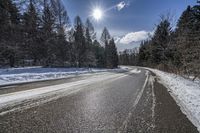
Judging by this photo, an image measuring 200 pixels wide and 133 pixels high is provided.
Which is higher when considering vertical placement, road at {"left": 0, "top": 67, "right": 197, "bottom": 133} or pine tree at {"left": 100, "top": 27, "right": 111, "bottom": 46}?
pine tree at {"left": 100, "top": 27, "right": 111, "bottom": 46}

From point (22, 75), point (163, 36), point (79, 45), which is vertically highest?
point (163, 36)

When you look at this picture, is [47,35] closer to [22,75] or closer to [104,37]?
[22,75]

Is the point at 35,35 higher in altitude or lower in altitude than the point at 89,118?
higher

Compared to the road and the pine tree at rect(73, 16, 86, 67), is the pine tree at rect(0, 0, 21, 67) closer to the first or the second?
the pine tree at rect(73, 16, 86, 67)

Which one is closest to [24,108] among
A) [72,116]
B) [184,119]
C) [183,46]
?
[72,116]

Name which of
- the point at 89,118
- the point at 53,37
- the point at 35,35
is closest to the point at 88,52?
the point at 53,37

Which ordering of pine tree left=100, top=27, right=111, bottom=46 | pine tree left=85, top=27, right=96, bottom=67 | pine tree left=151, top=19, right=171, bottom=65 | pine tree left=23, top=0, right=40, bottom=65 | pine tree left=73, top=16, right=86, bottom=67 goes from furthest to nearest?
pine tree left=100, top=27, right=111, bottom=46 → pine tree left=85, top=27, right=96, bottom=67 → pine tree left=73, top=16, right=86, bottom=67 → pine tree left=151, top=19, right=171, bottom=65 → pine tree left=23, top=0, right=40, bottom=65

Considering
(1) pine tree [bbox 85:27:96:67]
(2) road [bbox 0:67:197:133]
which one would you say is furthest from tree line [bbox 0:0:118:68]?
(2) road [bbox 0:67:197:133]

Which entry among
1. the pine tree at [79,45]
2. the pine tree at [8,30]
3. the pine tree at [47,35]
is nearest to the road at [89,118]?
the pine tree at [8,30]

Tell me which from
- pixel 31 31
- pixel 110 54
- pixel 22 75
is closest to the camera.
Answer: pixel 22 75

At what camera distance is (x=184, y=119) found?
4938 mm

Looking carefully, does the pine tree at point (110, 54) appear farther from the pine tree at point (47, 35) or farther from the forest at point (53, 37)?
the pine tree at point (47, 35)

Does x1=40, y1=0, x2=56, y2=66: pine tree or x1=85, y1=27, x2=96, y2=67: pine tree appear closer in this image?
x1=40, y1=0, x2=56, y2=66: pine tree

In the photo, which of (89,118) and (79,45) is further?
(79,45)
